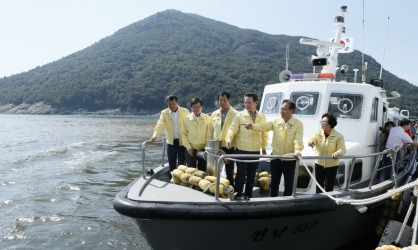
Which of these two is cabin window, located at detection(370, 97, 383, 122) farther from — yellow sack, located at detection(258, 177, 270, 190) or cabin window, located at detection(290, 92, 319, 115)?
yellow sack, located at detection(258, 177, 270, 190)

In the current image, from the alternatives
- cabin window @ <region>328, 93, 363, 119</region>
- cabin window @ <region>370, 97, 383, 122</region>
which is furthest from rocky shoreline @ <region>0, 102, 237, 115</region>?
cabin window @ <region>328, 93, 363, 119</region>

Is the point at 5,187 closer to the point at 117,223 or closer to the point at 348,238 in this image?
the point at 117,223

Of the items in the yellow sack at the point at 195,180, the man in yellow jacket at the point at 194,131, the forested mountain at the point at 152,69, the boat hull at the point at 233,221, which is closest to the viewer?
the boat hull at the point at 233,221

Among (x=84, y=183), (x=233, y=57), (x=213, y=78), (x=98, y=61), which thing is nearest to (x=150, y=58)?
(x=98, y=61)

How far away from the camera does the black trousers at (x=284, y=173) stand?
427cm

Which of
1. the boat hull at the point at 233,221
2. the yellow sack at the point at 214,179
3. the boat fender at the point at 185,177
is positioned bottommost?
the boat hull at the point at 233,221

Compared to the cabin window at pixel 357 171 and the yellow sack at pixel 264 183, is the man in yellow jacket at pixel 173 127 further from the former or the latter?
the cabin window at pixel 357 171

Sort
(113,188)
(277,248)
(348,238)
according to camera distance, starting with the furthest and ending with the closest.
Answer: (113,188)
(348,238)
(277,248)

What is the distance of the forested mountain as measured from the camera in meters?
87.1

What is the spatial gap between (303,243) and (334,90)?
288 cm

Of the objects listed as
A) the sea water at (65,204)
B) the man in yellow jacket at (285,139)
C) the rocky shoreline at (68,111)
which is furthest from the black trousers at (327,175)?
the rocky shoreline at (68,111)

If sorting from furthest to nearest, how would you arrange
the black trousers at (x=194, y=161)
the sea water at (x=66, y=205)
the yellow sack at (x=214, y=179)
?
the sea water at (x=66, y=205) → the black trousers at (x=194, y=161) → the yellow sack at (x=214, y=179)

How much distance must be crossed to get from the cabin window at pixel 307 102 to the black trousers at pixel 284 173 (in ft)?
6.28

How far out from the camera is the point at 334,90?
19.3 ft
